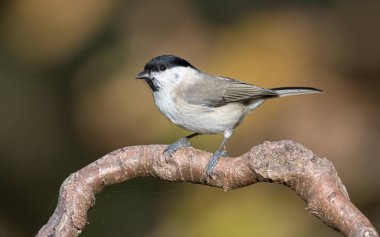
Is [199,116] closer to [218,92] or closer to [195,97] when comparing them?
[195,97]

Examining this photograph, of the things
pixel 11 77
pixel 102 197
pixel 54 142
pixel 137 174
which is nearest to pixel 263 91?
pixel 137 174

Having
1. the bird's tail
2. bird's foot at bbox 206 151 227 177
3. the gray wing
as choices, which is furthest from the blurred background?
bird's foot at bbox 206 151 227 177

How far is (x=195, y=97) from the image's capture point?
9.91ft

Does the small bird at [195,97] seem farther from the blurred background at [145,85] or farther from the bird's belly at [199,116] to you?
the blurred background at [145,85]

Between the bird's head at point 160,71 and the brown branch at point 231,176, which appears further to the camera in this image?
the bird's head at point 160,71

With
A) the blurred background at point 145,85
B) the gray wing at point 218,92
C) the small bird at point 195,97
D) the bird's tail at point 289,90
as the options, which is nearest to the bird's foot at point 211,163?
the small bird at point 195,97

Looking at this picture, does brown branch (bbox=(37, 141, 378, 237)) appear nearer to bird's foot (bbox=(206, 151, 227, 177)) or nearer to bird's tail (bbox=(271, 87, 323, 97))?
bird's foot (bbox=(206, 151, 227, 177))

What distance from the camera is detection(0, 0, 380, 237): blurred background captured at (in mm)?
4305

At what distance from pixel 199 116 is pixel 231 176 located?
0.93 m

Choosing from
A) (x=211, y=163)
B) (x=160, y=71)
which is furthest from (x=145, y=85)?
(x=211, y=163)

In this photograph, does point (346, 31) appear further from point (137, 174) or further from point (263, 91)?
point (137, 174)

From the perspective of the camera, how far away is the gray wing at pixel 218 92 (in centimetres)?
304

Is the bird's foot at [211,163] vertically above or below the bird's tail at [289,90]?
below

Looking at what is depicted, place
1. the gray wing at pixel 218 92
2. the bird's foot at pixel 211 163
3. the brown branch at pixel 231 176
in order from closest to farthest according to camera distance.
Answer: the brown branch at pixel 231 176 < the bird's foot at pixel 211 163 < the gray wing at pixel 218 92
